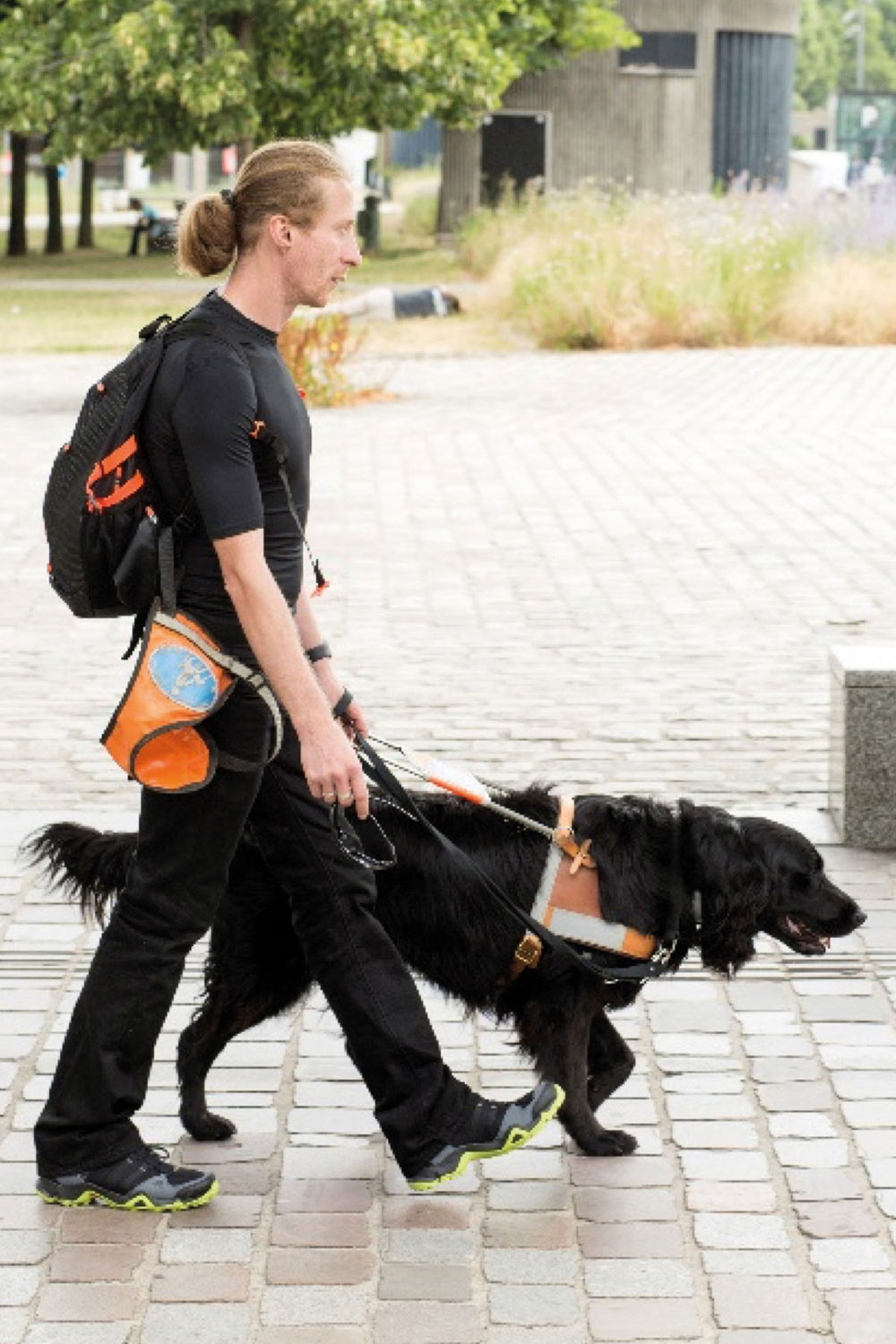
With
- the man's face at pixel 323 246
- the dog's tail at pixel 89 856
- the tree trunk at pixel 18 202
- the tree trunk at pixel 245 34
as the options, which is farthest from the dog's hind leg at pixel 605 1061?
the tree trunk at pixel 18 202

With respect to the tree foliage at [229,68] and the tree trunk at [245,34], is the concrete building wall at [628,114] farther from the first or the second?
the tree trunk at [245,34]

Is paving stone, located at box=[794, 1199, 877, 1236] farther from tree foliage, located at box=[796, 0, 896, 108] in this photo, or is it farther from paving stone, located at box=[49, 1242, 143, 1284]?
tree foliage, located at box=[796, 0, 896, 108]

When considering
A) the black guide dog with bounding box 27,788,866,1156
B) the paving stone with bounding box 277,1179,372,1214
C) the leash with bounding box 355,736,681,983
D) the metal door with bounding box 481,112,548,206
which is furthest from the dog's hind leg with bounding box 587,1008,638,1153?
the metal door with bounding box 481,112,548,206

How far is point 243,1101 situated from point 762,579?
6.60 metres

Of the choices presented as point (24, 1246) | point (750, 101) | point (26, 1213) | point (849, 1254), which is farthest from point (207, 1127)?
point (750, 101)

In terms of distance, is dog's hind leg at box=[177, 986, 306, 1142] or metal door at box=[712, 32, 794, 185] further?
metal door at box=[712, 32, 794, 185]

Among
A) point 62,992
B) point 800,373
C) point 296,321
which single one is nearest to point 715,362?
point 800,373

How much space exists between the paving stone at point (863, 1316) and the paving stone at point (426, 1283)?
1.97 feet

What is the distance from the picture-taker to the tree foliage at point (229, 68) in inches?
1193

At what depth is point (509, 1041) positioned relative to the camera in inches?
194

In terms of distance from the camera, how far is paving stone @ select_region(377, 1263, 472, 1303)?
3.93 meters

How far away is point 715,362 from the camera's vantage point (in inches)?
848

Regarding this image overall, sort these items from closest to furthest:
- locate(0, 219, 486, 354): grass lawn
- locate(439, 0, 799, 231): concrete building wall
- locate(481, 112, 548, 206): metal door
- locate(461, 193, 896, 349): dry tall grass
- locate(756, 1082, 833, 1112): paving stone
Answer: locate(756, 1082, 833, 1112): paving stone → locate(461, 193, 896, 349): dry tall grass → locate(0, 219, 486, 354): grass lawn → locate(481, 112, 548, 206): metal door → locate(439, 0, 799, 231): concrete building wall

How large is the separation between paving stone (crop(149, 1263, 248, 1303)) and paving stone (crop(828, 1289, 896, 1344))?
97cm
